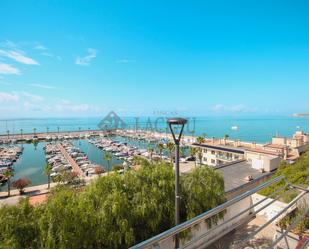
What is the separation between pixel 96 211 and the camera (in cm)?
560

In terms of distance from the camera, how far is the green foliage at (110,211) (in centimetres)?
468

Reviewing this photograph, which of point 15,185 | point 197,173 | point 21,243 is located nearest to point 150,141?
point 15,185

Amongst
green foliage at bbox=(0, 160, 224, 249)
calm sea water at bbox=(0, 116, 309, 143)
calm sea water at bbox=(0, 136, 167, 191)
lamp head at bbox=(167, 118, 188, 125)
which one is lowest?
calm sea water at bbox=(0, 136, 167, 191)

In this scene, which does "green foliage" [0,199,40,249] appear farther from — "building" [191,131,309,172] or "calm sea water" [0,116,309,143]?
"calm sea water" [0,116,309,143]

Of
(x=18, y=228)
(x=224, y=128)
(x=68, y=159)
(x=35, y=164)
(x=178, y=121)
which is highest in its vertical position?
(x=178, y=121)

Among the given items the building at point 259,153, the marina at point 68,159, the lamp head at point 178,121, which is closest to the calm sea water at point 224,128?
the building at point 259,153

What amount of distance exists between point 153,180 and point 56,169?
2217 cm

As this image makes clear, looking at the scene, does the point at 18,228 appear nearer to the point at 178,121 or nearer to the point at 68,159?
the point at 178,121

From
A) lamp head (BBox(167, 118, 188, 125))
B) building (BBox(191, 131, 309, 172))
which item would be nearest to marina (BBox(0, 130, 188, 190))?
building (BBox(191, 131, 309, 172))

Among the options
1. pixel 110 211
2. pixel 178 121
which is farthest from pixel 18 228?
pixel 178 121

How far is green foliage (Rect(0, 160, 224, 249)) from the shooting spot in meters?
4.68

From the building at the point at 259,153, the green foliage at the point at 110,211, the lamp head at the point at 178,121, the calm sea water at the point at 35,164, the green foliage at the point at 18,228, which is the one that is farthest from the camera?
the calm sea water at the point at 35,164

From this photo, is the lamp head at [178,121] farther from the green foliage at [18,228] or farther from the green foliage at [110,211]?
the green foliage at [18,228]

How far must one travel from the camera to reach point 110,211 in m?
5.52
